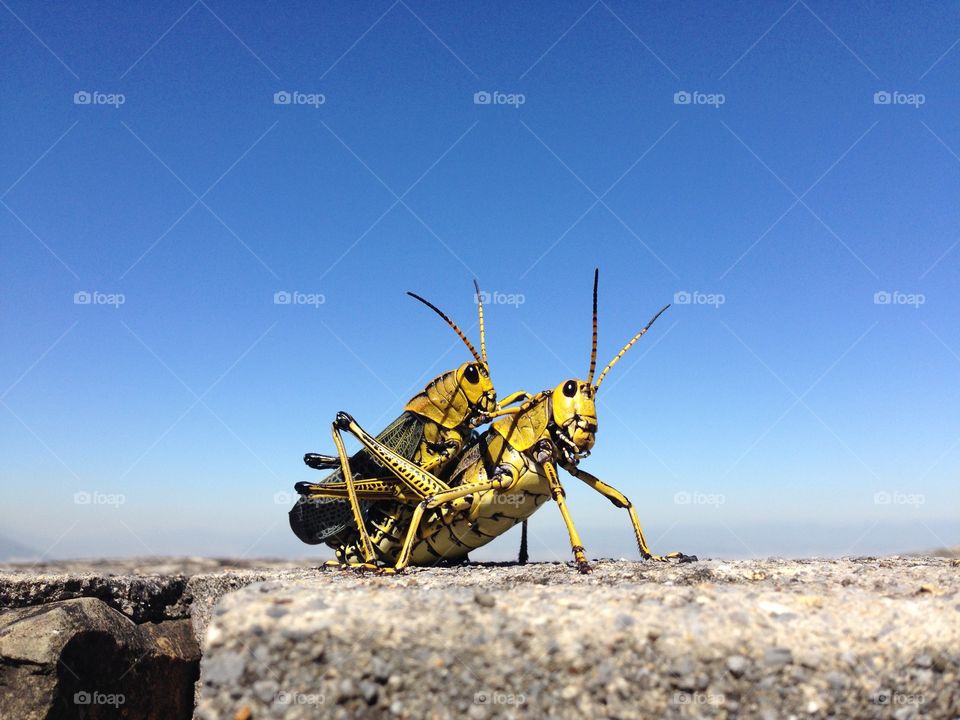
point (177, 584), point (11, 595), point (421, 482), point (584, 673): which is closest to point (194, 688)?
point (177, 584)

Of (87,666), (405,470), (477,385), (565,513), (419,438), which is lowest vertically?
(87,666)

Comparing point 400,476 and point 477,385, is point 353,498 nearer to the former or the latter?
point 400,476

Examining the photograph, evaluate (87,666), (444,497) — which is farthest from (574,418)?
(87,666)

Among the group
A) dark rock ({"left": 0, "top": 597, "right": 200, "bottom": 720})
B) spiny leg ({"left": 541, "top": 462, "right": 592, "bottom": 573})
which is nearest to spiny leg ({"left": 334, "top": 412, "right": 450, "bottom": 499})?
spiny leg ({"left": 541, "top": 462, "right": 592, "bottom": 573})

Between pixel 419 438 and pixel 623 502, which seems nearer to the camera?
pixel 623 502

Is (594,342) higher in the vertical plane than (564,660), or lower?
higher

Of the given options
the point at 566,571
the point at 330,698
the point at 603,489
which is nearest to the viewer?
the point at 330,698

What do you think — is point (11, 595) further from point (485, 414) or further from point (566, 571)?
point (566, 571)
